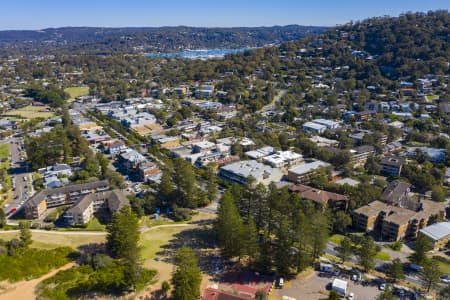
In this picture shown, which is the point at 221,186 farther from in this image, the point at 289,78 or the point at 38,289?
the point at 289,78

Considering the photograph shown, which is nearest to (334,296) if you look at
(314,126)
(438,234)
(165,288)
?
(165,288)

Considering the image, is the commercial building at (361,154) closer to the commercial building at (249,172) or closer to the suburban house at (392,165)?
the suburban house at (392,165)

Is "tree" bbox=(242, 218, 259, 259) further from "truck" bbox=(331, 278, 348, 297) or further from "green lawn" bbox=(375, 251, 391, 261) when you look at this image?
"green lawn" bbox=(375, 251, 391, 261)

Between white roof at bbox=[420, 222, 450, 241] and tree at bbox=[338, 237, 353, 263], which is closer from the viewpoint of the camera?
tree at bbox=[338, 237, 353, 263]

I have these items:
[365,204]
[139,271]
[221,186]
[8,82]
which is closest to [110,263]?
[139,271]

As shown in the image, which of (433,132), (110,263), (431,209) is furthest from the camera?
(433,132)

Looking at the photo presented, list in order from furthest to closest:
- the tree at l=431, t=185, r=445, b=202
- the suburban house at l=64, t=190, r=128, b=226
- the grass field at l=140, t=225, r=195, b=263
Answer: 1. the tree at l=431, t=185, r=445, b=202
2. the suburban house at l=64, t=190, r=128, b=226
3. the grass field at l=140, t=225, r=195, b=263

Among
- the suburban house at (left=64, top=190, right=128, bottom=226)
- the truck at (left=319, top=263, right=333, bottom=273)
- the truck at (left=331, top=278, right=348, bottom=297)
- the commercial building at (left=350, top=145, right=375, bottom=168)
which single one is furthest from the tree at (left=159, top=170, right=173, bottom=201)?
the commercial building at (left=350, top=145, right=375, bottom=168)
